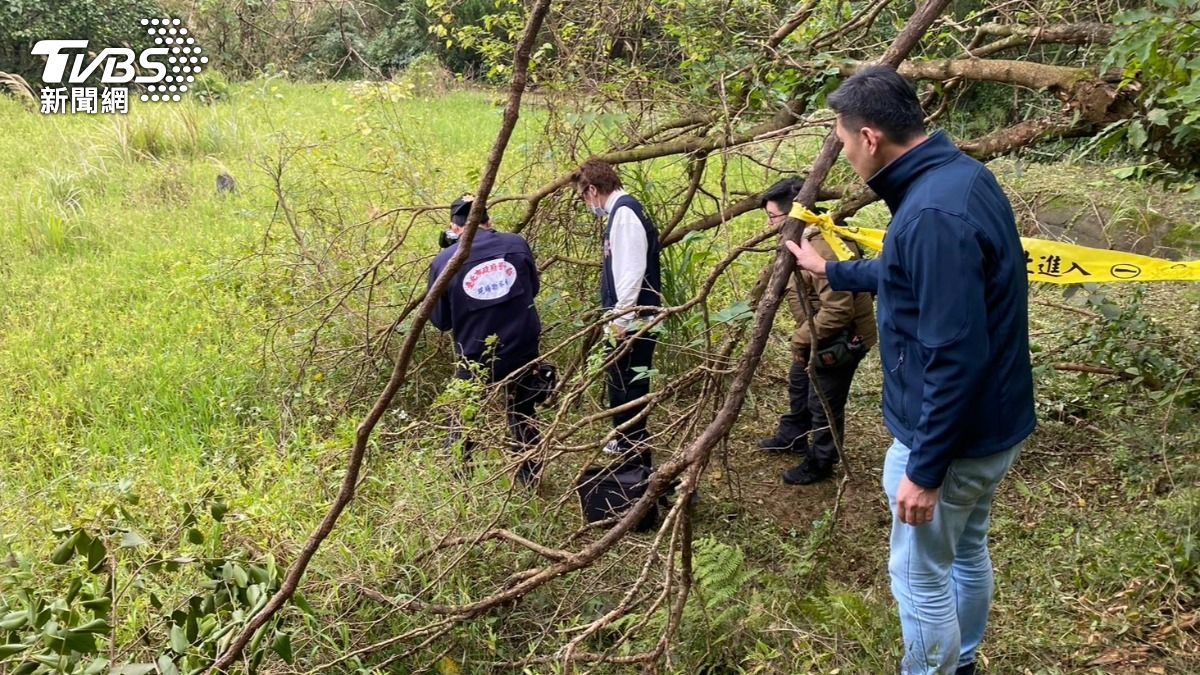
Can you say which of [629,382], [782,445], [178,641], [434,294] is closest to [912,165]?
[434,294]

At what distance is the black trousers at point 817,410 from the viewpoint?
409 centimetres

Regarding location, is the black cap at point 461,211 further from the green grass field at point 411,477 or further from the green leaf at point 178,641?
the green leaf at point 178,641

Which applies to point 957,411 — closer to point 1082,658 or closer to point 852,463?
point 1082,658

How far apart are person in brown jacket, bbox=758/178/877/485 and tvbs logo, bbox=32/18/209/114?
10.9 m

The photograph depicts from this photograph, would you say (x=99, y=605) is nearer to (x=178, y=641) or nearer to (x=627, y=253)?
(x=178, y=641)

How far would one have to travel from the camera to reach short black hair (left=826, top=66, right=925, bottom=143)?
83.2 inches

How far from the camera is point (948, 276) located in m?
1.96

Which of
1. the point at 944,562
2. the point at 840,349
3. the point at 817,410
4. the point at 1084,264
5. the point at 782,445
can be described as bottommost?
the point at 782,445

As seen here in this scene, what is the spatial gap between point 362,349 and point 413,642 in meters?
2.21

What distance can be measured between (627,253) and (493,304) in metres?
0.68

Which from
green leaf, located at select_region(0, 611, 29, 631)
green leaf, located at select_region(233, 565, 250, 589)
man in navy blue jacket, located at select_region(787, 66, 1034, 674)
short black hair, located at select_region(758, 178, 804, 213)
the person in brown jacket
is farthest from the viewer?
the person in brown jacket

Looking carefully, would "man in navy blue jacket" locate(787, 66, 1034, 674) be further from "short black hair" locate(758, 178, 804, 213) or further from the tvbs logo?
the tvbs logo

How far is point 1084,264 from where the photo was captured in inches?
119

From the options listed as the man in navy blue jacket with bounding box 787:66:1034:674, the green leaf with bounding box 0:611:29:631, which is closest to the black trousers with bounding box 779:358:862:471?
the man in navy blue jacket with bounding box 787:66:1034:674
